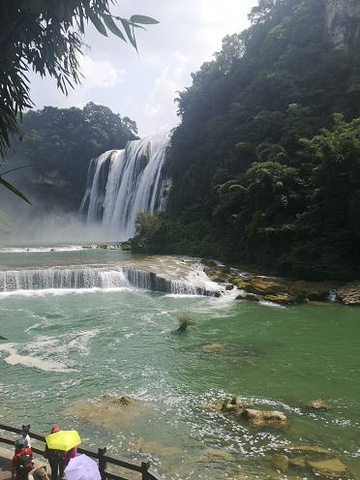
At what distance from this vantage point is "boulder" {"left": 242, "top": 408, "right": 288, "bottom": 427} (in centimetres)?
785

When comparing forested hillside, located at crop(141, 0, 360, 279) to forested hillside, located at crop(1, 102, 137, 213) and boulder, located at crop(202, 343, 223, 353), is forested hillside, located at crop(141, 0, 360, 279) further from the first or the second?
forested hillside, located at crop(1, 102, 137, 213)

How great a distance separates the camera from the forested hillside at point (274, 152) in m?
20.8

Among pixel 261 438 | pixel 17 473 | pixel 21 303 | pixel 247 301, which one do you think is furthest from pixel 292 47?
pixel 17 473

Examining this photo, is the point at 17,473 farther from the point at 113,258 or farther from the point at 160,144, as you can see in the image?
the point at 160,144

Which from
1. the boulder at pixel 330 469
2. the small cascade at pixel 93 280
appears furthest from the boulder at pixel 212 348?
the small cascade at pixel 93 280

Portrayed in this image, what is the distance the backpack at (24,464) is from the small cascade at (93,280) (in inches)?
587

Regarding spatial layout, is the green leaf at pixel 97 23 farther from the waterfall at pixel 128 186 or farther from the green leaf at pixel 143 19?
the waterfall at pixel 128 186

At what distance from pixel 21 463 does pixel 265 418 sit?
15.1 feet

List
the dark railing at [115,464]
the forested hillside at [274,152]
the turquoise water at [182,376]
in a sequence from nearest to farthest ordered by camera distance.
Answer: the dark railing at [115,464] → the turquoise water at [182,376] → the forested hillside at [274,152]

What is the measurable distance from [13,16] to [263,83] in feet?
115

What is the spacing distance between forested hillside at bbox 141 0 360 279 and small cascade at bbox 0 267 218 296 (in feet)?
18.1

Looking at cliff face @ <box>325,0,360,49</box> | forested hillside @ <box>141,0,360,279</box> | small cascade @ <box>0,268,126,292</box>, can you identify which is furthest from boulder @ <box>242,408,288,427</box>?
cliff face @ <box>325,0,360,49</box>

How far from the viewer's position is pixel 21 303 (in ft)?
58.3

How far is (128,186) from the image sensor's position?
Answer: 143 ft
